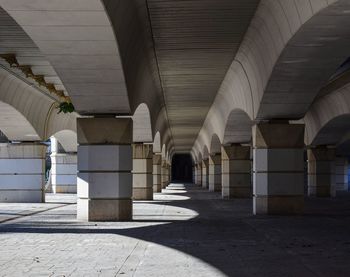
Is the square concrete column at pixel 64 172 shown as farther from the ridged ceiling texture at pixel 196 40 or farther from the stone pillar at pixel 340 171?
the stone pillar at pixel 340 171

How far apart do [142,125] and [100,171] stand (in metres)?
11.1

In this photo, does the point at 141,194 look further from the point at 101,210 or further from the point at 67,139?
the point at 101,210

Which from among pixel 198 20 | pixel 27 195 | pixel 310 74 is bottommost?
pixel 27 195

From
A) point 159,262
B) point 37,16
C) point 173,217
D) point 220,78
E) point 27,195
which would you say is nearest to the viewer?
point 159,262

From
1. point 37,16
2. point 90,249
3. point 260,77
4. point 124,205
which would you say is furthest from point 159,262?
point 260,77

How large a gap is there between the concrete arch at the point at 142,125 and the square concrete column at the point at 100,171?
614 centimetres

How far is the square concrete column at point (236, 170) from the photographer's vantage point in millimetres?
35625

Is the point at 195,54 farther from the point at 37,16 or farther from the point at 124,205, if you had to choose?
the point at 37,16

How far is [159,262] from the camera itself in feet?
33.5

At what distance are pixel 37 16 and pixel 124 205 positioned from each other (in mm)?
8890

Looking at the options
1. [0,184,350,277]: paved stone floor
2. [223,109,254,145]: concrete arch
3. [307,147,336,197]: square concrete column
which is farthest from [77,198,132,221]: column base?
[307,147,336,197]: square concrete column

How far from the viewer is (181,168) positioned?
106000mm

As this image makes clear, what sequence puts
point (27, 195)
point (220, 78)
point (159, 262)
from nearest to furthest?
point (159, 262) < point (220, 78) < point (27, 195)

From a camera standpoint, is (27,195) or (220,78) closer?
(220,78)
